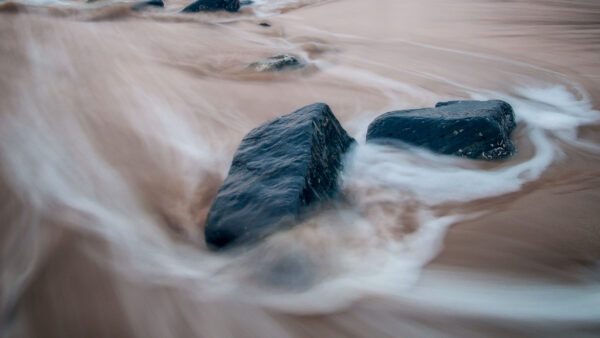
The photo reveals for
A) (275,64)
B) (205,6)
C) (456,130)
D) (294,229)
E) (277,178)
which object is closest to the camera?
(294,229)

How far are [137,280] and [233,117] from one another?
5.15 feet

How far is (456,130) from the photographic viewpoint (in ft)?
6.64

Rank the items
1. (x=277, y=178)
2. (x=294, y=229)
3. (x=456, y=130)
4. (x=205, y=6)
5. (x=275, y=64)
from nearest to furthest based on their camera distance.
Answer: (x=294, y=229)
(x=277, y=178)
(x=456, y=130)
(x=275, y=64)
(x=205, y=6)

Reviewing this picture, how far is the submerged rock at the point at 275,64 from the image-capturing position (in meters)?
3.48

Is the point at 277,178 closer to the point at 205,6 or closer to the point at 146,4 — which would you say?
the point at 205,6

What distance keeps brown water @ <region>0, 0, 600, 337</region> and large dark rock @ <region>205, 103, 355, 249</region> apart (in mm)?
83

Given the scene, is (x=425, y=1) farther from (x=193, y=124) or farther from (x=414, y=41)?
(x=193, y=124)

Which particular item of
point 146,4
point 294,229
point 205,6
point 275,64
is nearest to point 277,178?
point 294,229

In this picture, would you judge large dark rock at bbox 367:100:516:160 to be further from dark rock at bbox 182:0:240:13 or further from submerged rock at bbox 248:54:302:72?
dark rock at bbox 182:0:240:13

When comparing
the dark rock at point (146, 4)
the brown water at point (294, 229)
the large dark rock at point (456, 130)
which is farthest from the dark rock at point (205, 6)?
the large dark rock at point (456, 130)

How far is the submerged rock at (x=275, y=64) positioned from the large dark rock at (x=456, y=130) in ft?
5.41

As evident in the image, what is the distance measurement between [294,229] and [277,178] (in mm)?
242

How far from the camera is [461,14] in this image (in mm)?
5449

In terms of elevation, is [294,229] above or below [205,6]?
below
